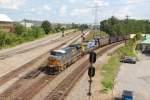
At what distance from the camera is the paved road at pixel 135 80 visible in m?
34.4

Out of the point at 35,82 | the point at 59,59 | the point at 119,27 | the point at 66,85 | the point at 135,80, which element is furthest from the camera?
the point at 119,27

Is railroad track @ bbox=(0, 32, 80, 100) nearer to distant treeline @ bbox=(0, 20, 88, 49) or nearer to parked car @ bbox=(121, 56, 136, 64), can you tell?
parked car @ bbox=(121, 56, 136, 64)

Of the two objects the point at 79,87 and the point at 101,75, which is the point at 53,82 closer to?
the point at 79,87

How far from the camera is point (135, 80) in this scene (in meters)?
42.3

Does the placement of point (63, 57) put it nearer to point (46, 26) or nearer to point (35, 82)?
point (35, 82)

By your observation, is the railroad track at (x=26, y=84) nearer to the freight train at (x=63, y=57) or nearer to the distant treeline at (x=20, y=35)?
the freight train at (x=63, y=57)

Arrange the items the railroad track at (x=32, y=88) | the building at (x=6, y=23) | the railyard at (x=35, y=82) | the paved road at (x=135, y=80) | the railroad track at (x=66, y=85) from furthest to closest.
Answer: the building at (x=6, y=23) → the paved road at (x=135, y=80) → the railyard at (x=35, y=82) → the railroad track at (x=66, y=85) → the railroad track at (x=32, y=88)

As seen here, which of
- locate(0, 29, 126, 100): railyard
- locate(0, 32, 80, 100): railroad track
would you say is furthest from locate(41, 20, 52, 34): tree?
locate(0, 32, 80, 100): railroad track

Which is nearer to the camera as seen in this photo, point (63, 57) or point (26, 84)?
point (26, 84)

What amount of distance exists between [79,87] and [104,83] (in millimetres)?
3654

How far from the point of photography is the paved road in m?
34.4

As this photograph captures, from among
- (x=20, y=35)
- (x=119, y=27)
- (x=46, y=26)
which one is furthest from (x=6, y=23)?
(x=119, y=27)

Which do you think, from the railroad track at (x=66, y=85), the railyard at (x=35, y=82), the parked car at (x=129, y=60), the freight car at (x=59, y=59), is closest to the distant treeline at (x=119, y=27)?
the parked car at (x=129, y=60)

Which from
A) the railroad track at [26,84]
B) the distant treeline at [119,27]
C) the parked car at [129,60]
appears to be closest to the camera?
the railroad track at [26,84]
